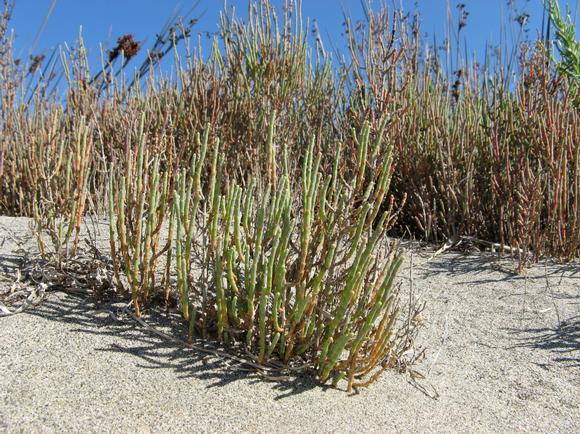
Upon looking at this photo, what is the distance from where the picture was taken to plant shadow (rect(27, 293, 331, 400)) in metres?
1.95

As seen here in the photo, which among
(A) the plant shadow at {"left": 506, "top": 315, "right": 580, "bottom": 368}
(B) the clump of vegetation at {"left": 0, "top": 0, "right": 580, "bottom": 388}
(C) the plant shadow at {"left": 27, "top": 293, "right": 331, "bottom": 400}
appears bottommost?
(A) the plant shadow at {"left": 506, "top": 315, "right": 580, "bottom": 368}

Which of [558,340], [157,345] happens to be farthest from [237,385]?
[558,340]

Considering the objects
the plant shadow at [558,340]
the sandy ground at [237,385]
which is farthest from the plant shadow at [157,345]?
the plant shadow at [558,340]

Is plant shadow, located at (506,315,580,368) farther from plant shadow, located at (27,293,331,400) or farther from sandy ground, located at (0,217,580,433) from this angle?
plant shadow, located at (27,293,331,400)

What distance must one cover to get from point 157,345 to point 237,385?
0.31 meters

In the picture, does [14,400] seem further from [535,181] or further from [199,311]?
[535,181]

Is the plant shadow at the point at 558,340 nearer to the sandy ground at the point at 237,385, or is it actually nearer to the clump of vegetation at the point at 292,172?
the sandy ground at the point at 237,385

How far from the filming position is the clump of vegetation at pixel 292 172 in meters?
1.97

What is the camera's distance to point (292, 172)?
2.55 m

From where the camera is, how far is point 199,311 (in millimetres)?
2176

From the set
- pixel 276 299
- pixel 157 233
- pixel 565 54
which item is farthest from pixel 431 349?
pixel 565 54

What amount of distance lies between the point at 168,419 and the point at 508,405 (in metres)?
1.16

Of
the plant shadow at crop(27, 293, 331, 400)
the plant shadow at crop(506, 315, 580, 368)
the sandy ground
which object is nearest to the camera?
the sandy ground

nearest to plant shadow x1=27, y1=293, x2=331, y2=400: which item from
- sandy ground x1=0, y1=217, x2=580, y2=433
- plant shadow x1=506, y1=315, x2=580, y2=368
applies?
sandy ground x1=0, y1=217, x2=580, y2=433
